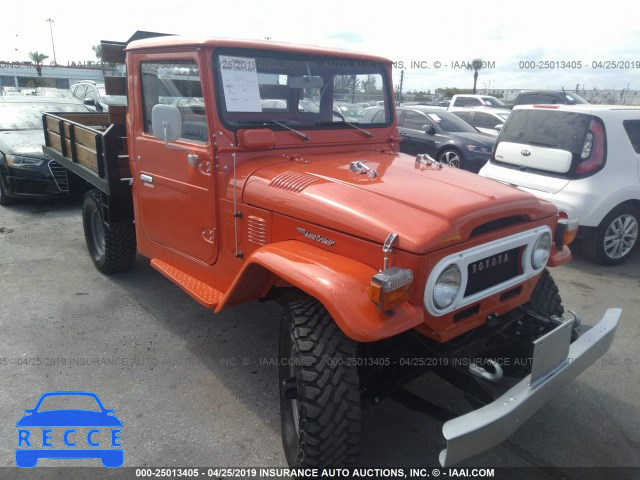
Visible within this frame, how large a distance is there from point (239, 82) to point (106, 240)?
235 cm

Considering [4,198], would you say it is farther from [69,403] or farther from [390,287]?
[390,287]

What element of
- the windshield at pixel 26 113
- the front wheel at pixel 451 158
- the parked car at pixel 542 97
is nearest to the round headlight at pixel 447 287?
the front wheel at pixel 451 158

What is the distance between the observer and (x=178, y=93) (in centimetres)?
336

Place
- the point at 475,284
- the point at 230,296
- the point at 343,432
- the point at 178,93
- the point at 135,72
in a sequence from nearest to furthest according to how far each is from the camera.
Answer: the point at 343,432
the point at 475,284
the point at 230,296
the point at 178,93
the point at 135,72

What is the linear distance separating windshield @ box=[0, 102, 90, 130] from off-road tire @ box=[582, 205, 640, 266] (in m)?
8.26

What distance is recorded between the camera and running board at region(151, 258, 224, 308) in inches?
126

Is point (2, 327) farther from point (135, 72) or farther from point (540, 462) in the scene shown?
point (540, 462)

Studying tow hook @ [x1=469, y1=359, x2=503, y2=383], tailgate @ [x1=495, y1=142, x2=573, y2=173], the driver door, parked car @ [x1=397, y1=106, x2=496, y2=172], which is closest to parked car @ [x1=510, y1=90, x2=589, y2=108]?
parked car @ [x1=397, y1=106, x2=496, y2=172]

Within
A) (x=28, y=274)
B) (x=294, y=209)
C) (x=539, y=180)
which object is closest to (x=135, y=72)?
(x=294, y=209)

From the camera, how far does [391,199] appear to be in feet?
8.27

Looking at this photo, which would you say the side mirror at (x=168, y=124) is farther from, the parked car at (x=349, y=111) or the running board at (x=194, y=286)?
the parked car at (x=349, y=111)

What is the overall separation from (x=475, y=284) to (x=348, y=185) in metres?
0.85

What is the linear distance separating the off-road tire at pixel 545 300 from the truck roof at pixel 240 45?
2048 millimetres

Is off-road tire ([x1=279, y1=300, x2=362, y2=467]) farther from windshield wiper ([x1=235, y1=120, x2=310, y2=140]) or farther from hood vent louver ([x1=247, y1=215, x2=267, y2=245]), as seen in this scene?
windshield wiper ([x1=235, y1=120, x2=310, y2=140])
